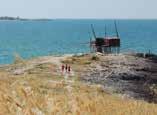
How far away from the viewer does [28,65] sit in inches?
1774

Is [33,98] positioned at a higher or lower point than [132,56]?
higher

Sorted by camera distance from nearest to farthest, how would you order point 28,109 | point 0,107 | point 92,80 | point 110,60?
point 28,109
point 0,107
point 92,80
point 110,60

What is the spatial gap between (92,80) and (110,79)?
6.70ft

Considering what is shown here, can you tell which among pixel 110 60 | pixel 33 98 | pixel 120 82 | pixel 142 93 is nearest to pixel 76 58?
pixel 110 60

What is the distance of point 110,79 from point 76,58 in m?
10.1

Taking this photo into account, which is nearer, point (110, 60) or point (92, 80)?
point (92, 80)

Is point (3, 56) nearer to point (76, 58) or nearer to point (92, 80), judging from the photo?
point (76, 58)

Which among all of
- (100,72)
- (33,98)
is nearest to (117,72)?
(100,72)

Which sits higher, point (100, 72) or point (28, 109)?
point (28, 109)

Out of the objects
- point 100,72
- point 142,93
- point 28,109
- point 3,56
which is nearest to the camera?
point 28,109

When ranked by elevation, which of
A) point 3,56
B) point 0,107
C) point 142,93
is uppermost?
point 0,107

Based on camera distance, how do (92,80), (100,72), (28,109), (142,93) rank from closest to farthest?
(28,109) → (142,93) → (92,80) → (100,72)

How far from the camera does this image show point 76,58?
2007 inches

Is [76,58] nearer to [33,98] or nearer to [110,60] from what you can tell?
[110,60]
